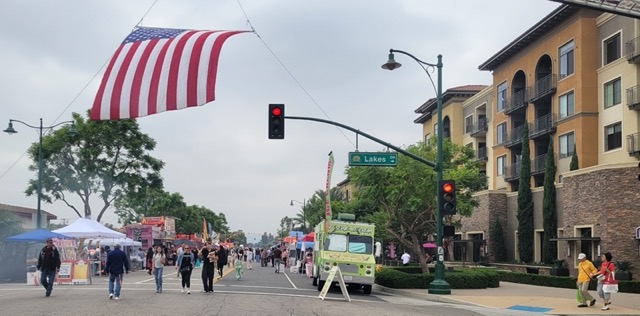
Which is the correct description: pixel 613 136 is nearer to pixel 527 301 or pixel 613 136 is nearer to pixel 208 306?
pixel 527 301

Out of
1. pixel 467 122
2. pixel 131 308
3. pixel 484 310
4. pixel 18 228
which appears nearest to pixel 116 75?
pixel 131 308

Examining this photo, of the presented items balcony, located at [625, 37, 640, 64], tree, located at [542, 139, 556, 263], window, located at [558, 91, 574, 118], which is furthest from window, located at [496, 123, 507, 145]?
balcony, located at [625, 37, 640, 64]

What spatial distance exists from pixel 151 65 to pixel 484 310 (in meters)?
12.2

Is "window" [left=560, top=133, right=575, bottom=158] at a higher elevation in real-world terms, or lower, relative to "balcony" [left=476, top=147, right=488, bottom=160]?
lower

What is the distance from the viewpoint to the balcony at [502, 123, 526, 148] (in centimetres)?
5456

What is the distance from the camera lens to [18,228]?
62.2 metres

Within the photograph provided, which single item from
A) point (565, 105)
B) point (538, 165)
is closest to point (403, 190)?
point (565, 105)

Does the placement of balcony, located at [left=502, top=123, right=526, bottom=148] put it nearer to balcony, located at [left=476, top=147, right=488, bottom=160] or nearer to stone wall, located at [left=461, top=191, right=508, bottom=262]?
stone wall, located at [left=461, top=191, right=508, bottom=262]

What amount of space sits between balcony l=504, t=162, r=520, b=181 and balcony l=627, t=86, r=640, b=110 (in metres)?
14.7

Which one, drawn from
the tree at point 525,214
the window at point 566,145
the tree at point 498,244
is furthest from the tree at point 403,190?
the tree at point 498,244

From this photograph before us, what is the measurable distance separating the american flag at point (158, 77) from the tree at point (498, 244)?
39132mm

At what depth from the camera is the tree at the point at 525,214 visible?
47.7 m

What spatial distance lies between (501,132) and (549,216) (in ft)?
50.2

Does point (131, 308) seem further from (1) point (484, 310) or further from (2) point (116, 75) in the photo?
(1) point (484, 310)
